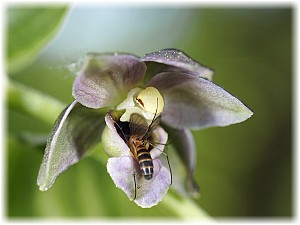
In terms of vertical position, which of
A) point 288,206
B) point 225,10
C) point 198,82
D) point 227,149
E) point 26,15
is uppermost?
point 225,10

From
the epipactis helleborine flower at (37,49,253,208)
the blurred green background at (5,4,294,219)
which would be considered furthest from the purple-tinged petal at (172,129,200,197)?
the blurred green background at (5,4,294,219)

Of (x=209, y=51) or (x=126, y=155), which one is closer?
(x=126, y=155)

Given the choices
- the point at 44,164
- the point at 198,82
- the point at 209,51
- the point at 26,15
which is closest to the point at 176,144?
the point at 198,82

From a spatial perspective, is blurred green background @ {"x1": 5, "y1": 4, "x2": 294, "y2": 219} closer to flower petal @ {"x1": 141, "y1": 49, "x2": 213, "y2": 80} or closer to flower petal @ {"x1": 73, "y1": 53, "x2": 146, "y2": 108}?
flower petal @ {"x1": 73, "y1": 53, "x2": 146, "y2": 108}

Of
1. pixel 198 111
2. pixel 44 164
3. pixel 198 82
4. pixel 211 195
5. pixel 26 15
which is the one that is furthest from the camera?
pixel 211 195

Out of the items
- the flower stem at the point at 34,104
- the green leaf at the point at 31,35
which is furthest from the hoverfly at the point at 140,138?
the green leaf at the point at 31,35

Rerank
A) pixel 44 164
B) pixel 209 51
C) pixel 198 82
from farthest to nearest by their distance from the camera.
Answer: pixel 209 51
pixel 198 82
pixel 44 164

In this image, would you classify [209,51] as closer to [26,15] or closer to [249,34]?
[249,34]
